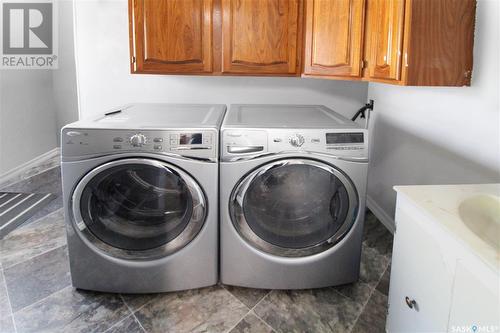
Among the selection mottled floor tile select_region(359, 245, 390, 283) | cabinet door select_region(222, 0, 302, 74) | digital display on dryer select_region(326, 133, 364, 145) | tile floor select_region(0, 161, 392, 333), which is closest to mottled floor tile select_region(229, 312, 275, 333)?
tile floor select_region(0, 161, 392, 333)

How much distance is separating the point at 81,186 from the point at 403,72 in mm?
1508

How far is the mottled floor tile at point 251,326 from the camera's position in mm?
1723

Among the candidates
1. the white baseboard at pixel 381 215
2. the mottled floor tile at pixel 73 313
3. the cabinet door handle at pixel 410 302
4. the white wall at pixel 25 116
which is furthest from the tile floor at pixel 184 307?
the white wall at pixel 25 116

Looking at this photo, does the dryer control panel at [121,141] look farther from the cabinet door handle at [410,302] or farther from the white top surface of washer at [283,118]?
the cabinet door handle at [410,302]

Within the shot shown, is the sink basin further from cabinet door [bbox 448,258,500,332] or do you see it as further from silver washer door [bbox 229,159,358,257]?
silver washer door [bbox 229,159,358,257]

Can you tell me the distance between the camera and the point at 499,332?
865mm

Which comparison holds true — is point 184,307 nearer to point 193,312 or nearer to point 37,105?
point 193,312

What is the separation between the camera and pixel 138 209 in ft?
6.22

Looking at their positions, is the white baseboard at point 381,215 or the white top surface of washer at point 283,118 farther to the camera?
the white baseboard at point 381,215

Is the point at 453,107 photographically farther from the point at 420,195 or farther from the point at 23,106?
the point at 23,106

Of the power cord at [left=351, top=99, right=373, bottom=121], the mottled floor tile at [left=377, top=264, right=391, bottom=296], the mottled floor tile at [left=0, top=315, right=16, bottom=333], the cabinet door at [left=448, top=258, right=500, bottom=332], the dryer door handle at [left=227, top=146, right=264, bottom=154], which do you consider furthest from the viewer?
the power cord at [left=351, top=99, right=373, bottom=121]

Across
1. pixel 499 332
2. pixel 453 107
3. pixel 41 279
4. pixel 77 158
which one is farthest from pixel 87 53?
pixel 499 332

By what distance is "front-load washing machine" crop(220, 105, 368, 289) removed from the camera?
70.4 inches

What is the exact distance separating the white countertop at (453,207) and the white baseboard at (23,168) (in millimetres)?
3610
